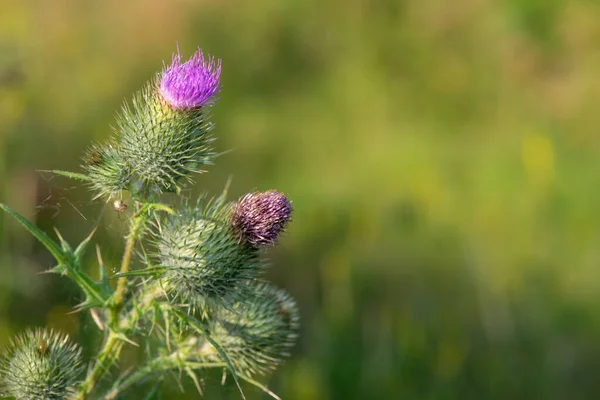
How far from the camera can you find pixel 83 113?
Result: 24.4 feet

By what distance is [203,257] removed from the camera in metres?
2.20

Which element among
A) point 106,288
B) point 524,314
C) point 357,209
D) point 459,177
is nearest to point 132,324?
A: point 106,288

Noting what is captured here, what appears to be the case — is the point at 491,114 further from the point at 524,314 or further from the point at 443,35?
the point at 524,314

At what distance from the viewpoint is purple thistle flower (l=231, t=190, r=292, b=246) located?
87.3 inches

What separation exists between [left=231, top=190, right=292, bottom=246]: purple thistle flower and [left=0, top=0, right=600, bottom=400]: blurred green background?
41cm

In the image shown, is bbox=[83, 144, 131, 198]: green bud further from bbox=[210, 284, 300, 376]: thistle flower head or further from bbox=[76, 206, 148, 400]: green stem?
bbox=[210, 284, 300, 376]: thistle flower head

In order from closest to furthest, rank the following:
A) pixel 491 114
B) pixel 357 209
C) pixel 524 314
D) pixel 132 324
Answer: pixel 132 324 → pixel 524 314 → pixel 357 209 → pixel 491 114

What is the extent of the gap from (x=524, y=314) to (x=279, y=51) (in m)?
5.62

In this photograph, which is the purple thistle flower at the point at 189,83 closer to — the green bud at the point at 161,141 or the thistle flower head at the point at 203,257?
the green bud at the point at 161,141

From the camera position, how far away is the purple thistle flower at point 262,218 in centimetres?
222

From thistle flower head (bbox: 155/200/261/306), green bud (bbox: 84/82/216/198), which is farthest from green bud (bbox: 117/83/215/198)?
thistle flower head (bbox: 155/200/261/306)

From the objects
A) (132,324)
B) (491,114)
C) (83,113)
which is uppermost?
(491,114)

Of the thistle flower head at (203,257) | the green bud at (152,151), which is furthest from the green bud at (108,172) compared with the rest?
the thistle flower head at (203,257)

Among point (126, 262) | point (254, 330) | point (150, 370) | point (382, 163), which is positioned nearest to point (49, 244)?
point (126, 262)
